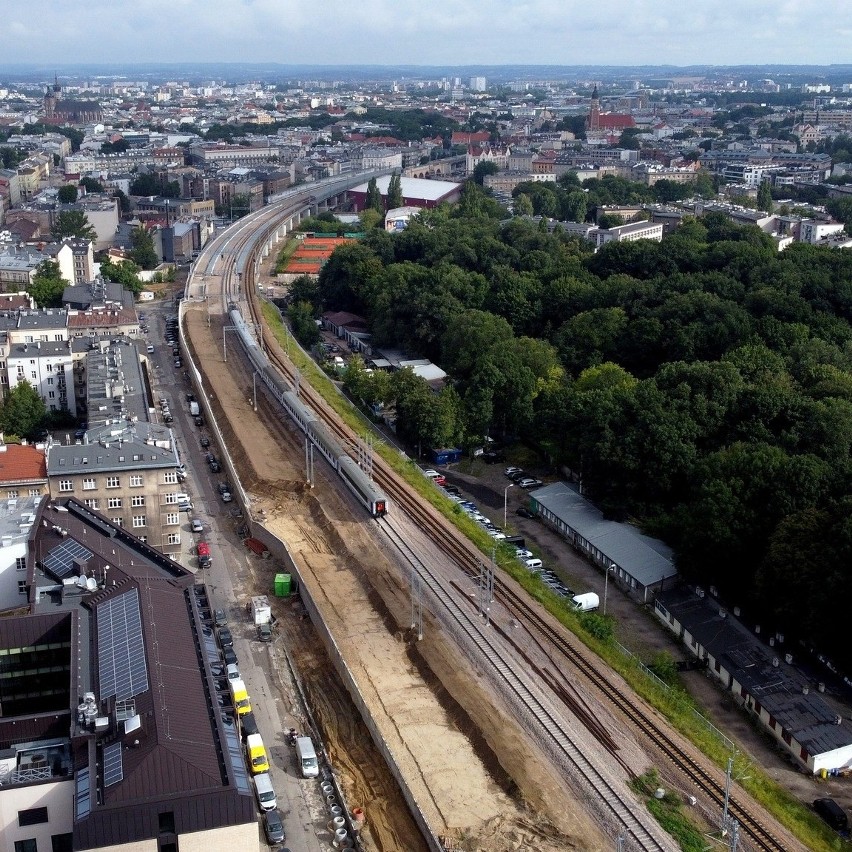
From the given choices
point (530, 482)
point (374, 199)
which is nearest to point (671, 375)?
point (530, 482)

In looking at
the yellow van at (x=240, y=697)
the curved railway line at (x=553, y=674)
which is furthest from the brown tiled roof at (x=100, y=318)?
the yellow van at (x=240, y=697)

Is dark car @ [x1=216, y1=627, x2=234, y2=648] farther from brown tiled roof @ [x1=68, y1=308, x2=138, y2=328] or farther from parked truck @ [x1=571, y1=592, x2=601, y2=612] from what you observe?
brown tiled roof @ [x1=68, y1=308, x2=138, y2=328]

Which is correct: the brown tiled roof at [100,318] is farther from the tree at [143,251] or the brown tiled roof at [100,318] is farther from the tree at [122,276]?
the tree at [143,251]

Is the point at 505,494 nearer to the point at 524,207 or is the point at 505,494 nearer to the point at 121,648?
the point at 121,648

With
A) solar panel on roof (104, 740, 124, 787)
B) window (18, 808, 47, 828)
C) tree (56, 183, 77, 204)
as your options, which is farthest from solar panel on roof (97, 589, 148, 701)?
tree (56, 183, 77, 204)

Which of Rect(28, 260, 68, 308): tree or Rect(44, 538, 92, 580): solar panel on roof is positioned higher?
Rect(28, 260, 68, 308): tree

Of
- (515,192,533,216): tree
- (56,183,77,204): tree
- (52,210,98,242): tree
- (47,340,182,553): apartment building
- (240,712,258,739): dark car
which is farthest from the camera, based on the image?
(56,183,77,204): tree
